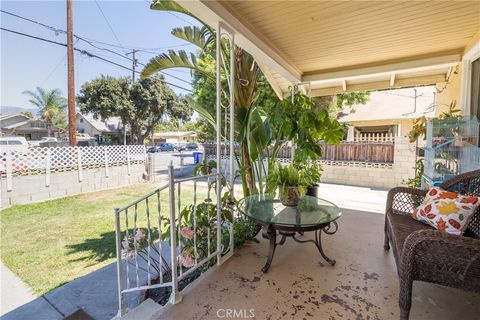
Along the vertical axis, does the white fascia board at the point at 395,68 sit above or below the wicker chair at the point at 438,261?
above

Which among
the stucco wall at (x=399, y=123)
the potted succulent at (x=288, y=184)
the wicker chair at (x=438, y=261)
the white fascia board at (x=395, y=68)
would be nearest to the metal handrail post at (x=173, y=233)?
the potted succulent at (x=288, y=184)

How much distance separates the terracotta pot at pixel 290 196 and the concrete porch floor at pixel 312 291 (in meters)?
0.54

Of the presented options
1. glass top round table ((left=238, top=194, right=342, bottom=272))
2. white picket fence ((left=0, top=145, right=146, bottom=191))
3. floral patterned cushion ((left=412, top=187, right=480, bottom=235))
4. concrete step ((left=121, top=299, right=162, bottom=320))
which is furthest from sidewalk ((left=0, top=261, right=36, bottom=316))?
white picket fence ((left=0, top=145, right=146, bottom=191))

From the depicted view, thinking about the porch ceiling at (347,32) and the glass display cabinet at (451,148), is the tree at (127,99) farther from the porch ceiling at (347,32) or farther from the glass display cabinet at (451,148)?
the glass display cabinet at (451,148)

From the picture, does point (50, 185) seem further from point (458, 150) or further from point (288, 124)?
point (458, 150)

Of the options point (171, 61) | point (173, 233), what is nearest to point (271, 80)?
point (171, 61)

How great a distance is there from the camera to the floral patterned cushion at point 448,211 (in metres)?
1.77

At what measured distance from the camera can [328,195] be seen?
5.46m

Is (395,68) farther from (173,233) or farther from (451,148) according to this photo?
(173,233)

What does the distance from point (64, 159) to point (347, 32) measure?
823 centimetres

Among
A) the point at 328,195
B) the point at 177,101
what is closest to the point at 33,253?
the point at 328,195

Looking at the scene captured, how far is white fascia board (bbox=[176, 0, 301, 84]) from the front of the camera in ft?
5.41

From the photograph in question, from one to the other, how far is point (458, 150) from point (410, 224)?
134 cm

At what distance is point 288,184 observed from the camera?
7.44ft
